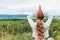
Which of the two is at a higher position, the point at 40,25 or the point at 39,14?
the point at 39,14

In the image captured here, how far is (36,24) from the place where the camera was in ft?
11.6

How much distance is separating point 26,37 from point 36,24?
10.3 ft

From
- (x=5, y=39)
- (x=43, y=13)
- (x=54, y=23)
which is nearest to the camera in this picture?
(x=43, y=13)

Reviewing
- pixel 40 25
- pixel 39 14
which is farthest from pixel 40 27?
pixel 39 14

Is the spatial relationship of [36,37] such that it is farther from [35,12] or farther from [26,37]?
[26,37]

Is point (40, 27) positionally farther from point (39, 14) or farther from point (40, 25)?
point (39, 14)

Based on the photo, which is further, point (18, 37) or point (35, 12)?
point (18, 37)

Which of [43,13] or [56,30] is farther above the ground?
[43,13]

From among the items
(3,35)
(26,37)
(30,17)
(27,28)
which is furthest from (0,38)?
(30,17)

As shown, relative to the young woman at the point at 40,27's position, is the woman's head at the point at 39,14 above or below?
above

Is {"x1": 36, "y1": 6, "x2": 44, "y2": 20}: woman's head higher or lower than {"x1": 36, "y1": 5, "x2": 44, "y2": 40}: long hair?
higher

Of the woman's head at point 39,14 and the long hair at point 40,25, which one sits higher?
the woman's head at point 39,14

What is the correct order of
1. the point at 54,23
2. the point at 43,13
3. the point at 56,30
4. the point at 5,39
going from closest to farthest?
the point at 43,13, the point at 5,39, the point at 56,30, the point at 54,23

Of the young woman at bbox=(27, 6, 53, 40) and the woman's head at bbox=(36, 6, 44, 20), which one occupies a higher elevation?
the woman's head at bbox=(36, 6, 44, 20)
